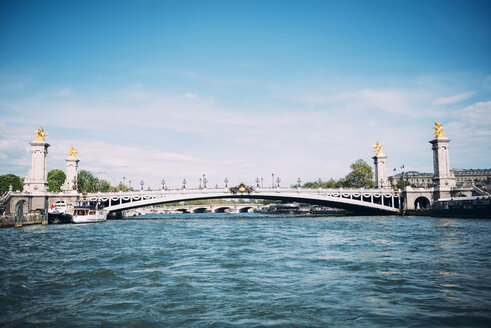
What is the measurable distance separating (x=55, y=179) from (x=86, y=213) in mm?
43487

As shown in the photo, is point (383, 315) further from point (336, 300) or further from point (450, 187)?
point (450, 187)

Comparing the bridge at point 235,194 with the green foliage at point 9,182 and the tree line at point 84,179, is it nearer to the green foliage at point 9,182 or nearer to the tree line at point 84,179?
the tree line at point 84,179

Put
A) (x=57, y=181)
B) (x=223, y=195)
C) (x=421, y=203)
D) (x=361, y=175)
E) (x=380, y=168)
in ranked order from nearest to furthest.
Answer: (x=223, y=195)
(x=421, y=203)
(x=380, y=168)
(x=361, y=175)
(x=57, y=181)

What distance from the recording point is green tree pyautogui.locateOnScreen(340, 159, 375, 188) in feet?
256

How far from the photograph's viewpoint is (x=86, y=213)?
4819cm

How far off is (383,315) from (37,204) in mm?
53576

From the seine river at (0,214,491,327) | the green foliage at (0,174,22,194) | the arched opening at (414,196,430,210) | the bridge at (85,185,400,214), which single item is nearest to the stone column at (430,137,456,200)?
the arched opening at (414,196,430,210)

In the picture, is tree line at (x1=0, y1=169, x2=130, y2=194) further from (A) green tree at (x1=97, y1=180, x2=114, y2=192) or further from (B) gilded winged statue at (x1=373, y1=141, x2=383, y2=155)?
(B) gilded winged statue at (x1=373, y1=141, x2=383, y2=155)

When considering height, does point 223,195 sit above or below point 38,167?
below

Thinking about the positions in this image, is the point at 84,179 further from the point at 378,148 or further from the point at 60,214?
the point at 378,148

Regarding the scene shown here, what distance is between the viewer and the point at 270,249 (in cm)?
1848

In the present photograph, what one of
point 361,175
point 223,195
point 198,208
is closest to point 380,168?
point 361,175

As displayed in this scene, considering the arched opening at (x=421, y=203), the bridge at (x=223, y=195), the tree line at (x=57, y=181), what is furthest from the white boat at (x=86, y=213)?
the arched opening at (x=421, y=203)

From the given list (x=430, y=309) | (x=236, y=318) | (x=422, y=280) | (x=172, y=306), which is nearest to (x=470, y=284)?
(x=422, y=280)
